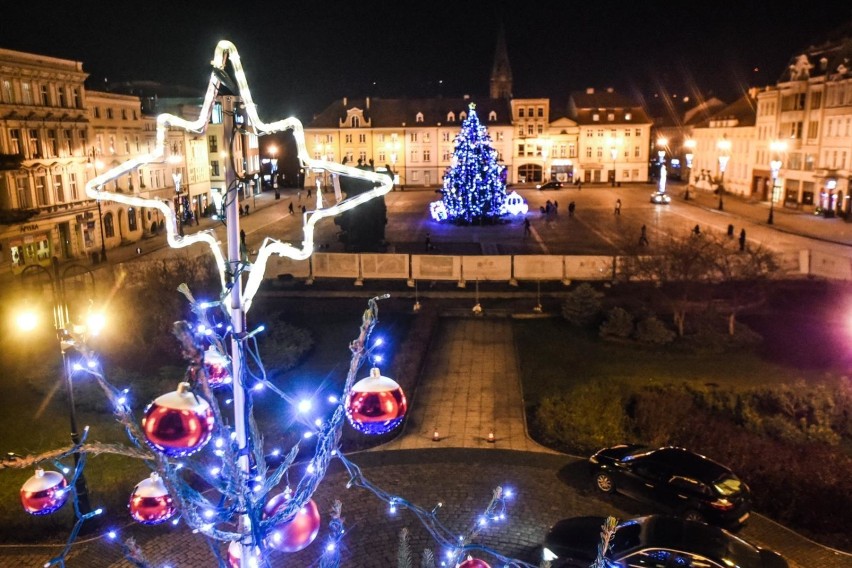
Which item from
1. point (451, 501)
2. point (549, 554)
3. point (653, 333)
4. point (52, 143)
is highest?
point (52, 143)

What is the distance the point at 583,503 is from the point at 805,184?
174 ft

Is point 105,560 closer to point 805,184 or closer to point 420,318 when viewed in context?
point 420,318

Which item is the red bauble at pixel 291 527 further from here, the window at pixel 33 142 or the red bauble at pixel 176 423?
the window at pixel 33 142

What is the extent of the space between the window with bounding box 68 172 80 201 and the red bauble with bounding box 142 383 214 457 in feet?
134

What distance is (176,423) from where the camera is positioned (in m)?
5.39

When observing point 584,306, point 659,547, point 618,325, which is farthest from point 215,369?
point 584,306

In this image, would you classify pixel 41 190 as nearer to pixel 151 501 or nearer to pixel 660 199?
pixel 151 501

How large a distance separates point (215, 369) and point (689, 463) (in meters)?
9.79

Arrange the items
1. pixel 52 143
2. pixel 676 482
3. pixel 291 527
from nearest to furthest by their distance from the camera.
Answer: pixel 291 527
pixel 676 482
pixel 52 143

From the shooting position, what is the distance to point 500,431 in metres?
16.6

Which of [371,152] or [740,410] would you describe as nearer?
[740,410]

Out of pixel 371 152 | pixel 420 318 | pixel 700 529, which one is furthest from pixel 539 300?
pixel 371 152

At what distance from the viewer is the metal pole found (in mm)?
5289

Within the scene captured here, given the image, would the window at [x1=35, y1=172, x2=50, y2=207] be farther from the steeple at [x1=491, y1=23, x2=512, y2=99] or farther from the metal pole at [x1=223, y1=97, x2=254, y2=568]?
the steeple at [x1=491, y1=23, x2=512, y2=99]
